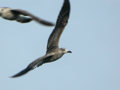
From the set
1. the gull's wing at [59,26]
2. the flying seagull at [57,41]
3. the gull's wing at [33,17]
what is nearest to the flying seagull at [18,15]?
the gull's wing at [33,17]

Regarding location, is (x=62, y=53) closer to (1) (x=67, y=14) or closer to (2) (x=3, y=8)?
(1) (x=67, y=14)

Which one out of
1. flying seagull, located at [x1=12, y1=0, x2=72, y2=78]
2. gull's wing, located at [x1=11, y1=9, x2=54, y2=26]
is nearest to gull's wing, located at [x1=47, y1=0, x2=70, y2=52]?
flying seagull, located at [x1=12, y1=0, x2=72, y2=78]

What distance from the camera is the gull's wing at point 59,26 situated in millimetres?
18606

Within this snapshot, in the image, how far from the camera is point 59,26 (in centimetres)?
1930

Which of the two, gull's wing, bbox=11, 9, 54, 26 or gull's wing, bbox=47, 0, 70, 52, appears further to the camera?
gull's wing, bbox=47, 0, 70, 52

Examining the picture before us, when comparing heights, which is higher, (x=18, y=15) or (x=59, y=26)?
(x=18, y=15)

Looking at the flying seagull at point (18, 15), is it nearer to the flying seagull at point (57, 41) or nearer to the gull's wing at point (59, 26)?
the flying seagull at point (57, 41)

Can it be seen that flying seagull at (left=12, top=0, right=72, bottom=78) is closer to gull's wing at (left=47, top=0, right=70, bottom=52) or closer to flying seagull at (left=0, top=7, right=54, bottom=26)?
gull's wing at (left=47, top=0, right=70, bottom=52)

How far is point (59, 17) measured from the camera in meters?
19.0

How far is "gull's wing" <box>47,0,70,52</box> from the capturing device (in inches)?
733

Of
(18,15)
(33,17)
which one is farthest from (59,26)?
(33,17)

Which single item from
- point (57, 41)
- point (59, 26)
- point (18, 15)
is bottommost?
point (57, 41)

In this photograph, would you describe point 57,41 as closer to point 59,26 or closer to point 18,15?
point 59,26

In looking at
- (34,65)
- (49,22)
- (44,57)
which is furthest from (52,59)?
(49,22)
